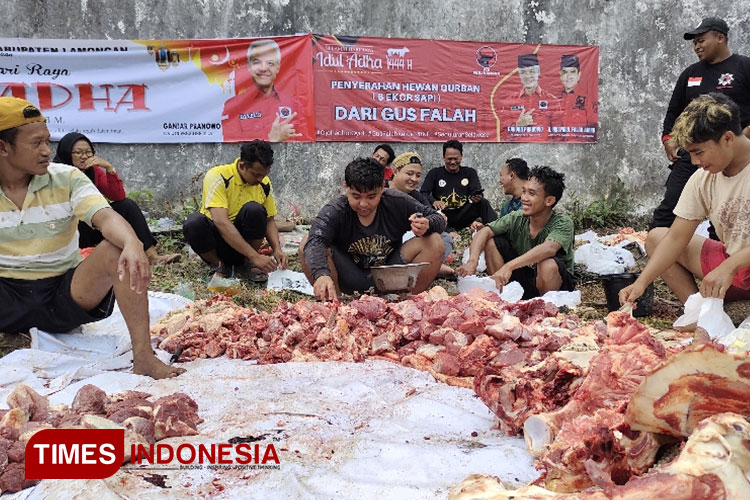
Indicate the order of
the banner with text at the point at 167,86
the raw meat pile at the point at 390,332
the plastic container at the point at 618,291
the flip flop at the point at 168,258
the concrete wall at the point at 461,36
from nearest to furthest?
1. the raw meat pile at the point at 390,332
2. the plastic container at the point at 618,291
3. the flip flop at the point at 168,258
4. the banner with text at the point at 167,86
5. the concrete wall at the point at 461,36

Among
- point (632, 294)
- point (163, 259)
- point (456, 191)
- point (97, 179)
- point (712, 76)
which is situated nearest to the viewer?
point (632, 294)

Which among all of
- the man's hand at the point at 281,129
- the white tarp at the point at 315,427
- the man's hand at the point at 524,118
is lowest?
the white tarp at the point at 315,427

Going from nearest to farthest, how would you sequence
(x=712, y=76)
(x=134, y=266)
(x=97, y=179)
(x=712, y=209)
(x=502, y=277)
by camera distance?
1. (x=134, y=266)
2. (x=712, y=209)
3. (x=502, y=277)
4. (x=712, y=76)
5. (x=97, y=179)

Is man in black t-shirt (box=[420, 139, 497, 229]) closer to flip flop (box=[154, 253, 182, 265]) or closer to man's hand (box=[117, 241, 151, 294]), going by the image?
flip flop (box=[154, 253, 182, 265])

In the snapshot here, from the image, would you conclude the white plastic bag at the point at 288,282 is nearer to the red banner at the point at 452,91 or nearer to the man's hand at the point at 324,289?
the man's hand at the point at 324,289

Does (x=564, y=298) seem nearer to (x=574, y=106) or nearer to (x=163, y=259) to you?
(x=163, y=259)

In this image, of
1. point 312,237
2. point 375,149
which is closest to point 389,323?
point 312,237

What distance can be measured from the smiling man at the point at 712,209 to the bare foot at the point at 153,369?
8.50ft

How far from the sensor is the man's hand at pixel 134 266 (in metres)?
3.16

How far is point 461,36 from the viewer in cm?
854

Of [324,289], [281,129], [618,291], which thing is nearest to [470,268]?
[618,291]

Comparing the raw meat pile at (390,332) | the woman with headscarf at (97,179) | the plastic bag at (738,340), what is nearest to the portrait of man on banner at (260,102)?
the woman with headscarf at (97,179)

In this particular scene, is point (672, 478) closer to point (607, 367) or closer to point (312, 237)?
point (607, 367)

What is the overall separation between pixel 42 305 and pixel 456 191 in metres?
5.05
